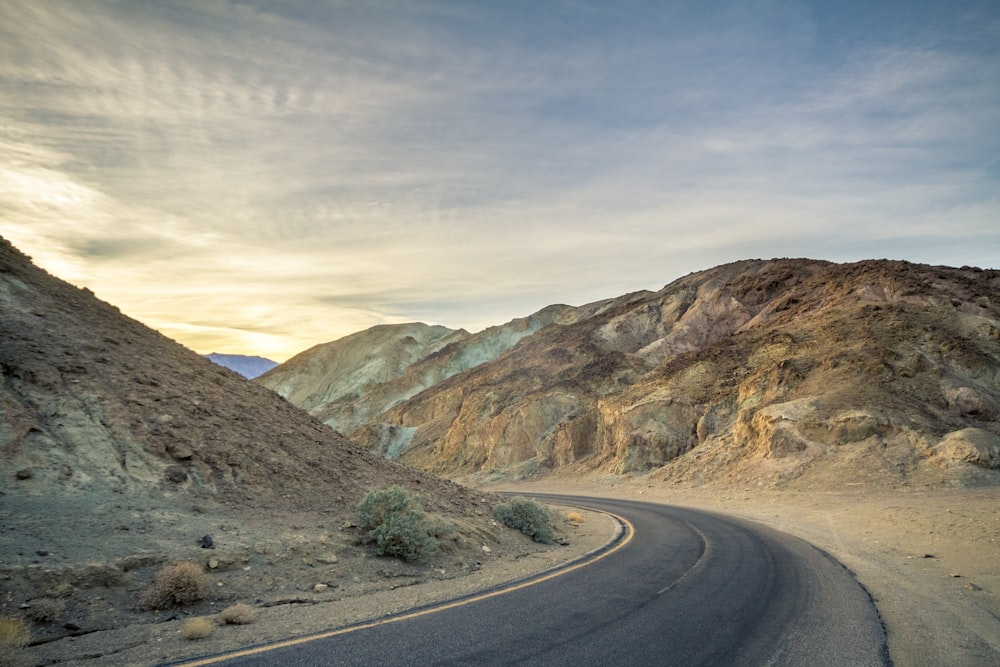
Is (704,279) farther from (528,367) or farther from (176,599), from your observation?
(176,599)

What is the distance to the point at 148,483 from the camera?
32.6ft

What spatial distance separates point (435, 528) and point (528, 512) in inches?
156

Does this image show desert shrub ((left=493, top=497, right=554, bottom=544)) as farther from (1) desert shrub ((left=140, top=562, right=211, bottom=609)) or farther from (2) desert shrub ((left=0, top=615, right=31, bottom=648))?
(2) desert shrub ((left=0, top=615, right=31, bottom=648))

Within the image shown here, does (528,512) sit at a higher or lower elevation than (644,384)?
lower

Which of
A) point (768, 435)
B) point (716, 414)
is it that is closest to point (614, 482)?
point (716, 414)

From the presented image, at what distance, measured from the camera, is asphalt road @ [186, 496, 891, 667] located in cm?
553

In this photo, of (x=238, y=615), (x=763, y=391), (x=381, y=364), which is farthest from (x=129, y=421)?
(x=381, y=364)

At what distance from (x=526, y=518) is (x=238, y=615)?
28.8 ft

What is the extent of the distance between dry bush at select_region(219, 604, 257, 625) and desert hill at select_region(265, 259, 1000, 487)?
1025 inches

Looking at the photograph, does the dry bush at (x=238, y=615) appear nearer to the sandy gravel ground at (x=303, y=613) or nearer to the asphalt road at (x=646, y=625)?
the sandy gravel ground at (x=303, y=613)

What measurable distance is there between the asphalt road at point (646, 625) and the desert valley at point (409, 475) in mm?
707

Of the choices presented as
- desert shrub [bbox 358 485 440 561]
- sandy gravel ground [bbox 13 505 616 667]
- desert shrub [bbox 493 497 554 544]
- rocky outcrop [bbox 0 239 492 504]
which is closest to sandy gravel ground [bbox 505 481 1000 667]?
sandy gravel ground [bbox 13 505 616 667]

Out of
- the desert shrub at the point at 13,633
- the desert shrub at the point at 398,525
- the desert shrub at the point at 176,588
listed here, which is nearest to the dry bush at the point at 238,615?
the desert shrub at the point at 176,588

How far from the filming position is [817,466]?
86.9ft
